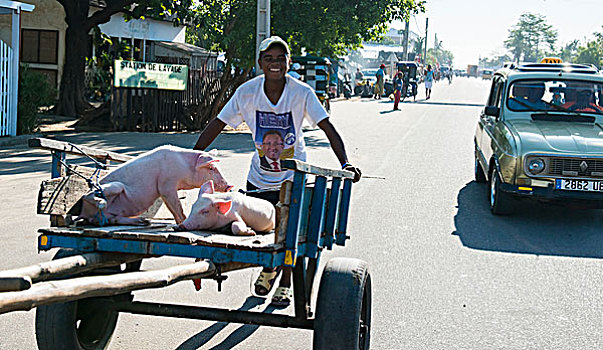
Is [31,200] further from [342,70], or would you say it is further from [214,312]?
[342,70]

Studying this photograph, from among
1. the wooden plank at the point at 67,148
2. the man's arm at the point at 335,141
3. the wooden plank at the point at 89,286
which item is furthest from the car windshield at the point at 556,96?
the wooden plank at the point at 89,286

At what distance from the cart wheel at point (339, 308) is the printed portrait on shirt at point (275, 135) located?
53.7 inches

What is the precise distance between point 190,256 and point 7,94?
1310cm

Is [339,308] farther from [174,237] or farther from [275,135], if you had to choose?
[275,135]

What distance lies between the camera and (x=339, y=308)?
150 inches

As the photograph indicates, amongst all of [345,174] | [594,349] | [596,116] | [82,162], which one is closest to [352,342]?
[345,174]

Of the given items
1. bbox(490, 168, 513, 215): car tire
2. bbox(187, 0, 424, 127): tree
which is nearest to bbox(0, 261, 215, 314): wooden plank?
bbox(490, 168, 513, 215): car tire

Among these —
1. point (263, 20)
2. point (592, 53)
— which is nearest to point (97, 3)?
point (263, 20)

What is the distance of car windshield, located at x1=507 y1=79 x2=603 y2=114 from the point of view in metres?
10.9

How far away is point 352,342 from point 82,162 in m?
10.2

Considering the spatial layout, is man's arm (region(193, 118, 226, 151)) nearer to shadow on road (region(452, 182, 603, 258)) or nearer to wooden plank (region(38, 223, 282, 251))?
wooden plank (region(38, 223, 282, 251))

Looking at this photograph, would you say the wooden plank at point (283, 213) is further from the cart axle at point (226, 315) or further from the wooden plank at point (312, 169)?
the cart axle at point (226, 315)

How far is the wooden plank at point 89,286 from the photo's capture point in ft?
8.25

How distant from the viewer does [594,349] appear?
529cm
